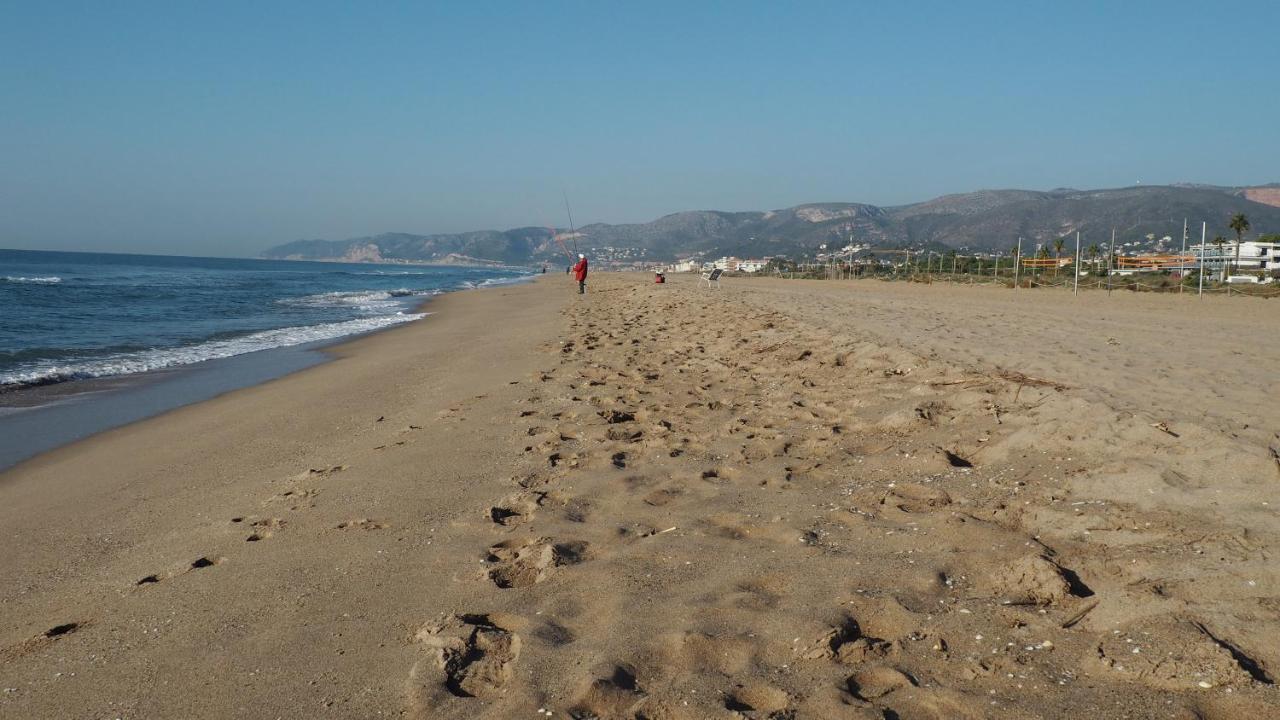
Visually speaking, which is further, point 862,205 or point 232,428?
point 862,205

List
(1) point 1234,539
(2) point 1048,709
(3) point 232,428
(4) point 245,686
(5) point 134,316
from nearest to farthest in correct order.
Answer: (2) point 1048,709, (4) point 245,686, (1) point 1234,539, (3) point 232,428, (5) point 134,316

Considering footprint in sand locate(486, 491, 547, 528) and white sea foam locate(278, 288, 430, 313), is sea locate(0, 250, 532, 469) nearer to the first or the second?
white sea foam locate(278, 288, 430, 313)

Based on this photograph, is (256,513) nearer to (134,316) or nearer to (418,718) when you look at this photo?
(418,718)

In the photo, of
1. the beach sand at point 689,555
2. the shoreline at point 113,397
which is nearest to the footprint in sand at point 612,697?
the beach sand at point 689,555

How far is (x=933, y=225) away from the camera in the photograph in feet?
417

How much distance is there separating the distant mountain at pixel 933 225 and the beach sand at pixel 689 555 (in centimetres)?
2051

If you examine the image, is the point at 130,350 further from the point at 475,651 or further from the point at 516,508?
the point at 475,651

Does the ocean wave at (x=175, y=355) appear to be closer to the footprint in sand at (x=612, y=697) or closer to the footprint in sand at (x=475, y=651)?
the footprint in sand at (x=475, y=651)

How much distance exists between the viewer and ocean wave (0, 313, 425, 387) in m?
8.74

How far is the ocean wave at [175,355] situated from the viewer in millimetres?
8738

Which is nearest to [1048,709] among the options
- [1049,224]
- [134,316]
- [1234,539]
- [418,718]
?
[1234,539]

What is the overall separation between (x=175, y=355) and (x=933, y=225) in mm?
131083

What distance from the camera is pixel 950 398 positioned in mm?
4973

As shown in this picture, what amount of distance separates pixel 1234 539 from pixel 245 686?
3282 mm
